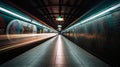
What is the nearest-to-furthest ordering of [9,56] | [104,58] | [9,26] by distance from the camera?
[104,58] < [9,56] < [9,26]

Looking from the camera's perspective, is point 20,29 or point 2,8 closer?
point 2,8

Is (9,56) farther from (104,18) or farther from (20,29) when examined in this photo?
(104,18)

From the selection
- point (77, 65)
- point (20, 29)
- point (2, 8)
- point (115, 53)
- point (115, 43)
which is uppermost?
point (2, 8)

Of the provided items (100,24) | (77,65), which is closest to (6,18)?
(77,65)

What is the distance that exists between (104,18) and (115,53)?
6.06 ft

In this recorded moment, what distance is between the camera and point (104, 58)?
590 centimetres

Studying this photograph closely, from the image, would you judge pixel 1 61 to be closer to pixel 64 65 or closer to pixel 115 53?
pixel 64 65

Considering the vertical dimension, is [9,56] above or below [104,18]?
below

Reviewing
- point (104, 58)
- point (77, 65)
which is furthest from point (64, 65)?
point (104, 58)

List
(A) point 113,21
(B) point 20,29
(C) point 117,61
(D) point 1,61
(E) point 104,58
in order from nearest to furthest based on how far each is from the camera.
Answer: (C) point 117,61, (A) point 113,21, (D) point 1,61, (E) point 104,58, (B) point 20,29

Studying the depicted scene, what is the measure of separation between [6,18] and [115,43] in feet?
16.8

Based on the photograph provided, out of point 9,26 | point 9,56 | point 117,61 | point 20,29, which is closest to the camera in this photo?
point 117,61

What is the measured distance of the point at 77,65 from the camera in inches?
210

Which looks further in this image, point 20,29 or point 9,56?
point 20,29
